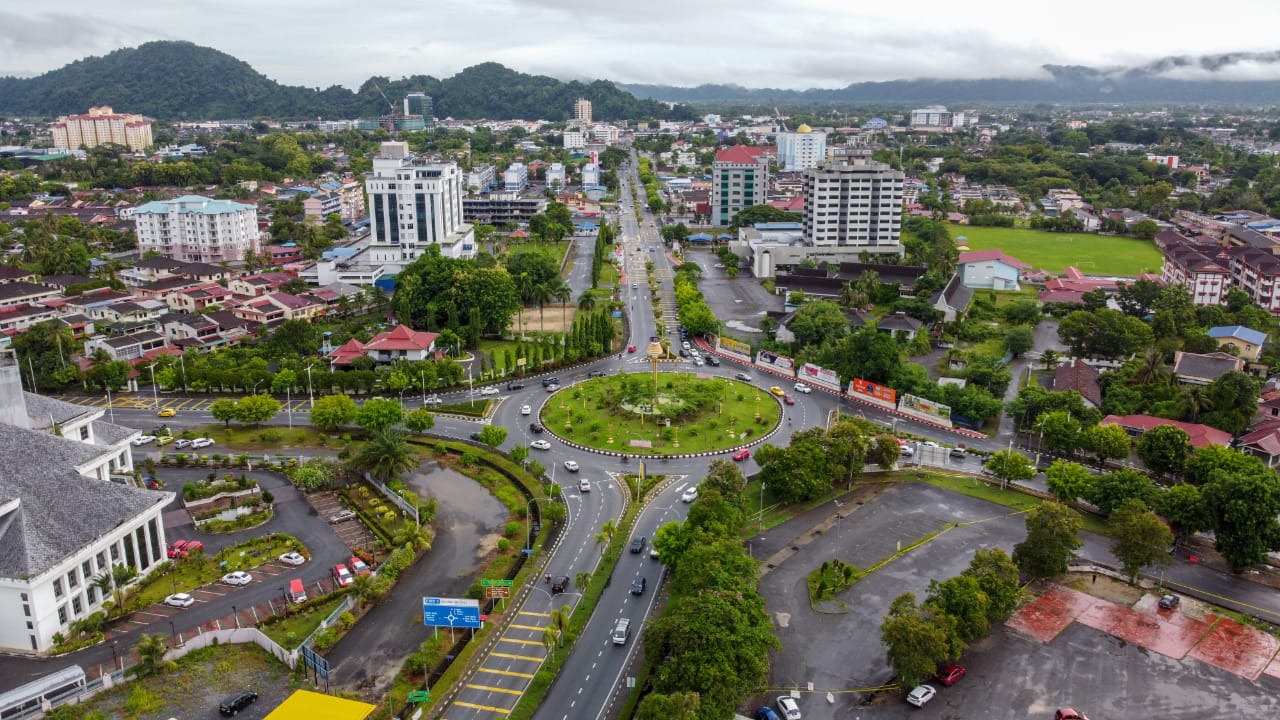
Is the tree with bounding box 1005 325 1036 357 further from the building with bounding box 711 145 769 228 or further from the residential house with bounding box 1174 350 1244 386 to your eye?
the building with bounding box 711 145 769 228

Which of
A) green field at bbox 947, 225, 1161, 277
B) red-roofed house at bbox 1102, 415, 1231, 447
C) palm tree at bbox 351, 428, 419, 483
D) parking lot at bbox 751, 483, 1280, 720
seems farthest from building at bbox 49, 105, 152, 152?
parking lot at bbox 751, 483, 1280, 720

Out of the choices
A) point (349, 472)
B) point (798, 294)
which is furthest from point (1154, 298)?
point (349, 472)

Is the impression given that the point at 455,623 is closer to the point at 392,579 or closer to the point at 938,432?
the point at 392,579

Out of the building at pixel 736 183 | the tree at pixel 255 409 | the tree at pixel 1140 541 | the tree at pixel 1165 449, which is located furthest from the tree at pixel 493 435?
the building at pixel 736 183

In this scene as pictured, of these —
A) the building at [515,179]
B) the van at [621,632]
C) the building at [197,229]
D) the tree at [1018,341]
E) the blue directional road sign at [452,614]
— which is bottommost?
the van at [621,632]

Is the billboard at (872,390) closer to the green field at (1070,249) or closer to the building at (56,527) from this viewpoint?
the building at (56,527)

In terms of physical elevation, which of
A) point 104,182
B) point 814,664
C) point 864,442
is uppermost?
point 104,182

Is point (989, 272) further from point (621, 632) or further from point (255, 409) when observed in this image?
point (621, 632)
